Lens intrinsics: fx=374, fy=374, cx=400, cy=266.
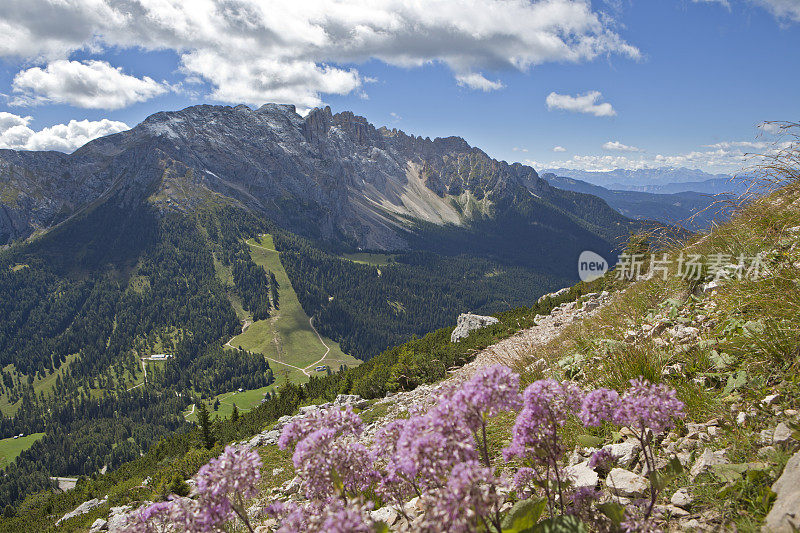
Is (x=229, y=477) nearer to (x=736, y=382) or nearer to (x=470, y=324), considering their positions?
(x=736, y=382)

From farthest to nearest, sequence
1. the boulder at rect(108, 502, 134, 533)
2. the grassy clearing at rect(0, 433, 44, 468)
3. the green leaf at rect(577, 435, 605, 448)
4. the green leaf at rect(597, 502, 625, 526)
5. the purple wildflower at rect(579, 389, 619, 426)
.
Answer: the grassy clearing at rect(0, 433, 44, 468), the boulder at rect(108, 502, 134, 533), the green leaf at rect(577, 435, 605, 448), the purple wildflower at rect(579, 389, 619, 426), the green leaf at rect(597, 502, 625, 526)

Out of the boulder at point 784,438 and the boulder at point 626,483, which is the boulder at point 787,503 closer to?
the boulder at point 784,438

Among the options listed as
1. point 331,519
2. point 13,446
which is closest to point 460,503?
point 331,519

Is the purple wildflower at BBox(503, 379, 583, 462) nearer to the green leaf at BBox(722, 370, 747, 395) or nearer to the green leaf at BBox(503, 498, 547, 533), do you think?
the green leaf at BBox(503, 498, 547, 533)

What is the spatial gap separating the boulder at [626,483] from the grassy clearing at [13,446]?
828 feet

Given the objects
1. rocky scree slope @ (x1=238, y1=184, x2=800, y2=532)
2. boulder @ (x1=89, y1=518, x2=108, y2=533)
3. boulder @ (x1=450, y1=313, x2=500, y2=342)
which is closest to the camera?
rocky scree slope @ (x1=238, y1=184, x2=800, y2=532)

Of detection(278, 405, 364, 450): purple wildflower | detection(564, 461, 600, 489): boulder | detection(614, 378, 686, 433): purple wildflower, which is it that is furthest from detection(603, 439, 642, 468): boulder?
detection(278, 405, 364, 450): purple wildflower

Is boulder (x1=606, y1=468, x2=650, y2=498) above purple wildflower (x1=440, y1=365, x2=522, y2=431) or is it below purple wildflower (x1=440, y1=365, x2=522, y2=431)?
below

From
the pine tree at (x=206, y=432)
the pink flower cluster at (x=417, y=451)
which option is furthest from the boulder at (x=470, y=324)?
the pink flower cluster at (x=417, y=451)

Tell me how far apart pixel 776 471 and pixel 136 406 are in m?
252

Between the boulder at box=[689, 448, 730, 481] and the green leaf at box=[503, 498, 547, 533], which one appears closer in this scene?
the green leaf at box=[503, 498, 547, 533]

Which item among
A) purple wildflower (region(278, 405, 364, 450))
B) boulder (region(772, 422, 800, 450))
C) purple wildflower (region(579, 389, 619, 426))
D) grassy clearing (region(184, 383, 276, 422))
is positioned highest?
purple wildflower (region(579, 389, 619, 426))

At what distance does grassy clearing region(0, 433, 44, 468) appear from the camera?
170113 millimetres

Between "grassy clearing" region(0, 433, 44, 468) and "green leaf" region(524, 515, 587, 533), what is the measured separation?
25234cm
